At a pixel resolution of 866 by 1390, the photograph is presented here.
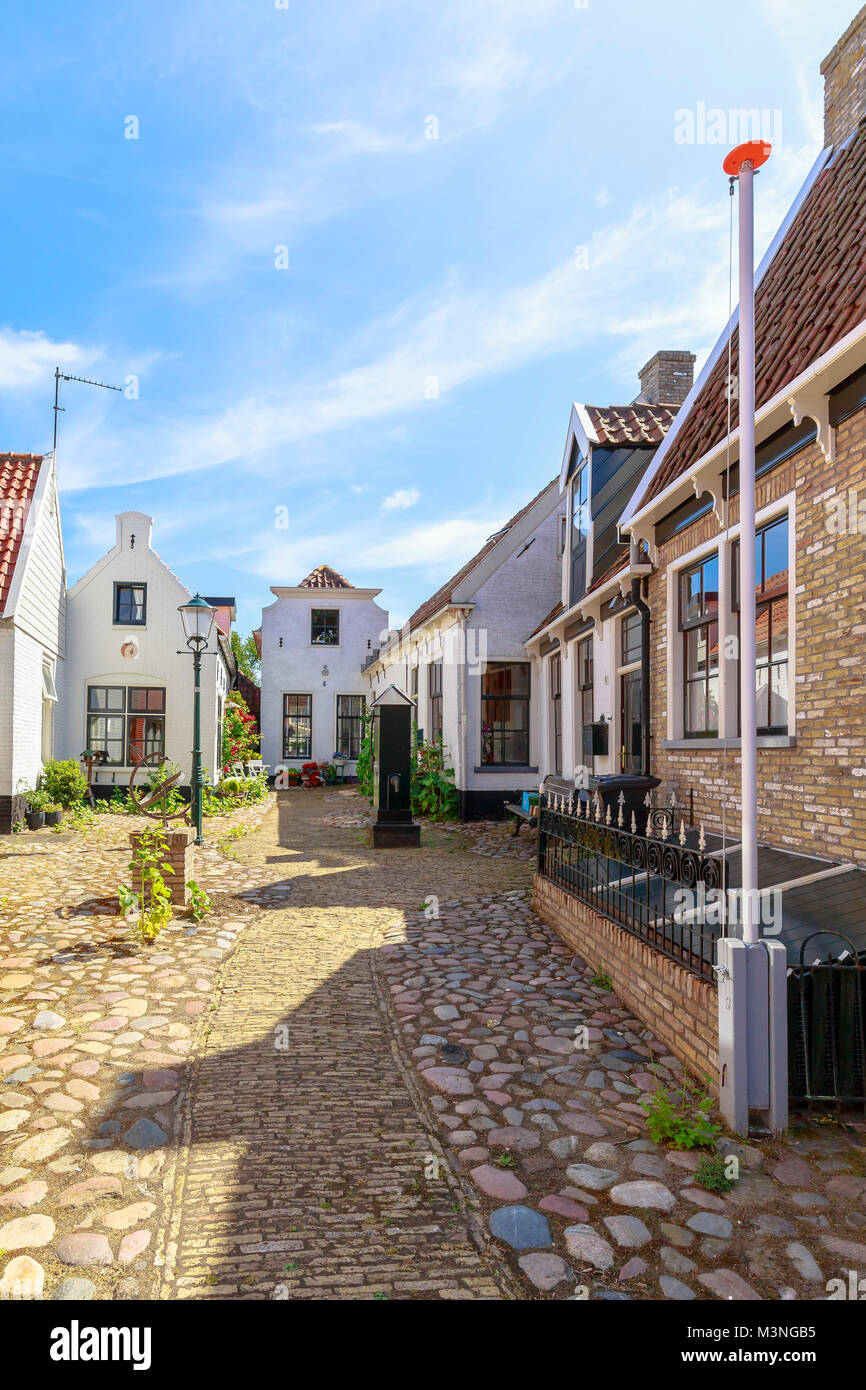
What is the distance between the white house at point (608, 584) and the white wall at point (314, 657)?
46.8 ft

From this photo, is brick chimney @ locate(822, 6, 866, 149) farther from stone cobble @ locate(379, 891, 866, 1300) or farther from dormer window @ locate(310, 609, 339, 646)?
dormer window @ locate(310, 609, 339, 646)

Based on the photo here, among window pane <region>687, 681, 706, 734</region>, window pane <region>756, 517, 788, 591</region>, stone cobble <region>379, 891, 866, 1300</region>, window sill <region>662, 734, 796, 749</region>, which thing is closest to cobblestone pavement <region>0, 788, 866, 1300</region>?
stone cobble <region>379, 891, 866, 1300</region>

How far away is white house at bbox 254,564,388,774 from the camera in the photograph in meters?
26.0

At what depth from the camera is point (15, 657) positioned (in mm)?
12961

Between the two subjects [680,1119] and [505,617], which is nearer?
[680,1119]

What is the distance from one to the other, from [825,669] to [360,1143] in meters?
3.97

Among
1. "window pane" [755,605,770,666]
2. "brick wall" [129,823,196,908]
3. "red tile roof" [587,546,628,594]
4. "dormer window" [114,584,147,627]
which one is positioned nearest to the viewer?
"window pane" [755,605,770,666]

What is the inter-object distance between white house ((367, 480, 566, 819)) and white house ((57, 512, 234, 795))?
5838 mm

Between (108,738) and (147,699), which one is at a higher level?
(147,699)

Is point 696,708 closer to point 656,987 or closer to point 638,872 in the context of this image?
point 638,872

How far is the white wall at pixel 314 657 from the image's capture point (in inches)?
1024

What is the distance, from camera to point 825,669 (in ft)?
16.8

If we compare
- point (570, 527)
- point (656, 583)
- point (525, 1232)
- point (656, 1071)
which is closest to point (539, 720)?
point (570, 527)

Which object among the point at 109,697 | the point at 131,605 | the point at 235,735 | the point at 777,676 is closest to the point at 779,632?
the point at 777,676
